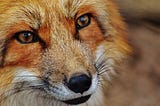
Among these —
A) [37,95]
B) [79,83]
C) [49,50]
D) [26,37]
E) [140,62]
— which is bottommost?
[140,62]

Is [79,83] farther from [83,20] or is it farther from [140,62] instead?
[140,62]

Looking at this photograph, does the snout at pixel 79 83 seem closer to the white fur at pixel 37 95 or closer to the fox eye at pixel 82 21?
the white fur at pixel 37 95

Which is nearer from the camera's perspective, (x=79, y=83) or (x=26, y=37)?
(x=79, y=83)

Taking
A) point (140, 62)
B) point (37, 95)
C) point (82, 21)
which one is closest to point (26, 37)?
point (82, 21)

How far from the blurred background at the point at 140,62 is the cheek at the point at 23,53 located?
2.68 meters

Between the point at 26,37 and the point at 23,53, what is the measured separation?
0.12m

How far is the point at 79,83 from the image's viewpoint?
13.6 ft

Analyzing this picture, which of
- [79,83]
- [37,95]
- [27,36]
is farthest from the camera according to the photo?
[37,95]

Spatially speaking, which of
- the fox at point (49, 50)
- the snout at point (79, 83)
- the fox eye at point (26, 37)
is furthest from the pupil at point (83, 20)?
the snout at point (79, 83)

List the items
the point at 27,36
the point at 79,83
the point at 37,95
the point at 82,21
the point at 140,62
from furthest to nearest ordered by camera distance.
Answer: the point at 140,62
the point at 37,95
the point at 82,21
the point at 27,36
the point at 79,83

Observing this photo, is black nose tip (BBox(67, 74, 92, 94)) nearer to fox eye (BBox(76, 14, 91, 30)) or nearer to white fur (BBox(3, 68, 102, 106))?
white fur (BBox(3, 68, 102, 106))

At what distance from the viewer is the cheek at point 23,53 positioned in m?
4.34

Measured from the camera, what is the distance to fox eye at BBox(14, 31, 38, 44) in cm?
432

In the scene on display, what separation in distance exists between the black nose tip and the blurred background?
2.70 meters
